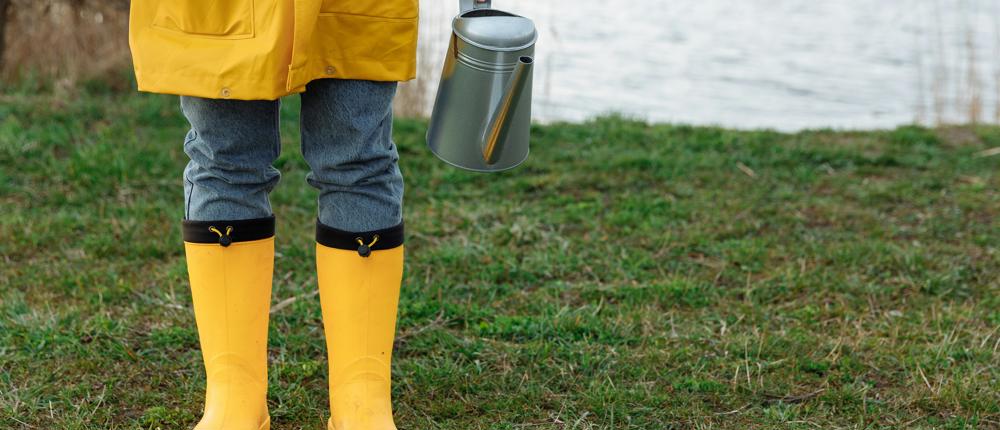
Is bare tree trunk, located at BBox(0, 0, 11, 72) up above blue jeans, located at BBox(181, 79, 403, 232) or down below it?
below

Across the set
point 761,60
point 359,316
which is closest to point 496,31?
point 359,316

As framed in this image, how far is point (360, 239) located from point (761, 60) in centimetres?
711

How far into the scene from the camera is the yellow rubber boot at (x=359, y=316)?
6.22 feet

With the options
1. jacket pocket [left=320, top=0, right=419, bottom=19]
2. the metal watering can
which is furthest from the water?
jacket pocket [left=320, top=0, right=419, bottom=19]

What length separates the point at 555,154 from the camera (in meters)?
4.29

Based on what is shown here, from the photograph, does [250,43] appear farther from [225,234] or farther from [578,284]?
[578,284]

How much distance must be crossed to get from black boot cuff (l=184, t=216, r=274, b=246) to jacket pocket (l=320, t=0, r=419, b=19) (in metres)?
0.41

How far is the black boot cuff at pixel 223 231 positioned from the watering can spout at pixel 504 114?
425 mm

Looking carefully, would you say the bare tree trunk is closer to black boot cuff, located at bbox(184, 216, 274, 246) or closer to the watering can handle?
black boot cuff, located at bbox(184, 216, 274, 246)

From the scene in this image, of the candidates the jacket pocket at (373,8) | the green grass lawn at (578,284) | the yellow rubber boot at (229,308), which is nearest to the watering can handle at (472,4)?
the jacket pocket at (373,8)

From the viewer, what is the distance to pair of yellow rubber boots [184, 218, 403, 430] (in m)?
1.87

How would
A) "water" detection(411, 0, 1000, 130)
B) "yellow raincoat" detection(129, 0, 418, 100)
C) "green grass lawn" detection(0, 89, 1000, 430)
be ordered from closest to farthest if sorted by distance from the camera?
"yellow raincoat" detection(129, 0, 418, 100)
"green grass lawn" detection(0, 89, 1000, 430)
"water" detection(411, 0, 1000, 130)

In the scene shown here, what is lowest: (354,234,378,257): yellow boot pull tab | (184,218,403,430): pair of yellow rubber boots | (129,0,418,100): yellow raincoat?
(184,218,403,430): pair of yellow rubber boots

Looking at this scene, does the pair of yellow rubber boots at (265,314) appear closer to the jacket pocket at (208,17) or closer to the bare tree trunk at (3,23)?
the jacket pocket at (208,17)
